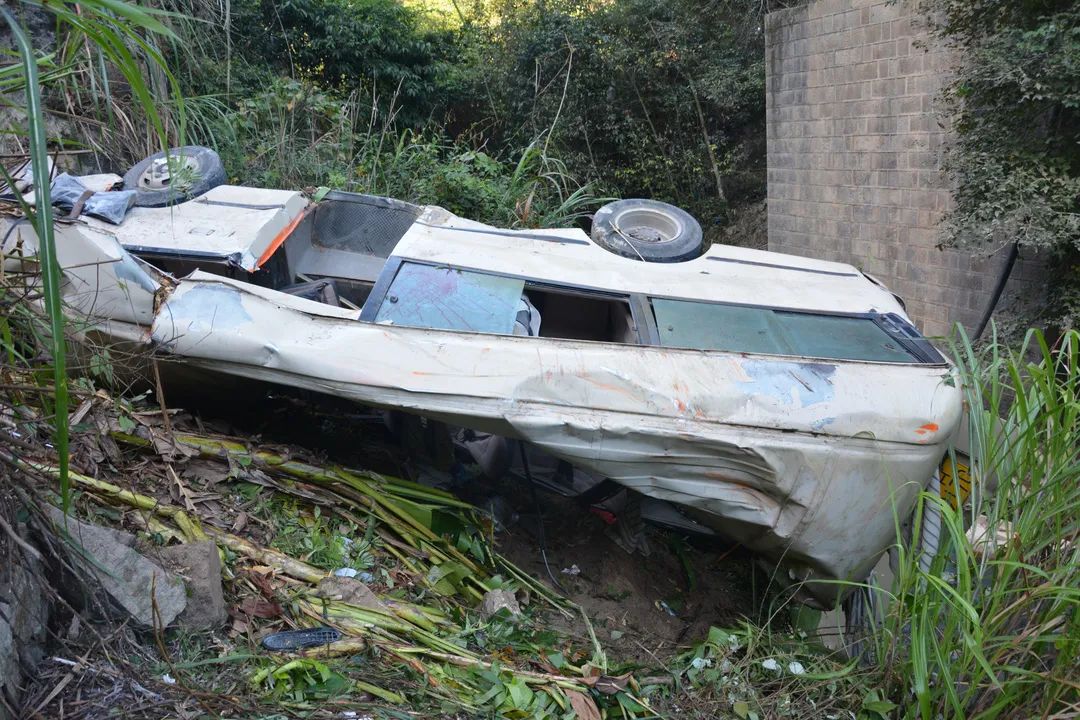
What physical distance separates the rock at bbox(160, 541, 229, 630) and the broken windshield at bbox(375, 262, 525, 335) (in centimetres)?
111

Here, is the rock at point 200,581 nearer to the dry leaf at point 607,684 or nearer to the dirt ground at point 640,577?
the dry leaf at point 607,684

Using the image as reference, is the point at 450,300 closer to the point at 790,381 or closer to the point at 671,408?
the point at 671,408

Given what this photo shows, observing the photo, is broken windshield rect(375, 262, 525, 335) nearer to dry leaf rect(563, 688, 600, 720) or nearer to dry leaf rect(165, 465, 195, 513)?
dry leaf rect(165, 465, 195, 513)

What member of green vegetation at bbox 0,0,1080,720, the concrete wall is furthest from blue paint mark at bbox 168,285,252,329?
the concrete wall

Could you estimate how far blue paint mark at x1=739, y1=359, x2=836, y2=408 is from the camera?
3.24 meters

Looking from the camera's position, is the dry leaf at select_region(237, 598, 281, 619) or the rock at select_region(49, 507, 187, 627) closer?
the rock at select_region(49, 507, 187, 627)

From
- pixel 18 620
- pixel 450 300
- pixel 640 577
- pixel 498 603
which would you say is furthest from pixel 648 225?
pixel 18 620

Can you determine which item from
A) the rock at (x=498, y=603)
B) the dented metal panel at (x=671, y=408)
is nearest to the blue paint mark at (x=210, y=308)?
the dented metal panel at (x=671, y=408)

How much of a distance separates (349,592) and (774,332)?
1953mm

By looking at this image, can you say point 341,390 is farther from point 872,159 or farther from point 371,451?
point 872,159

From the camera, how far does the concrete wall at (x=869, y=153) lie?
22.4 feet

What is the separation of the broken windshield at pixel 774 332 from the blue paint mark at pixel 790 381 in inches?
4.7

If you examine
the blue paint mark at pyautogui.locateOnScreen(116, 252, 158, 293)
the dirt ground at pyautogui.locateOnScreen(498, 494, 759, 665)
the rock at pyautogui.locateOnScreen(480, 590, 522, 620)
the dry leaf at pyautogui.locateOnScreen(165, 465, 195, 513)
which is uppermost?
the blue paint mark at pyautogui.locateOnScreen(116, 252, 158, 293)

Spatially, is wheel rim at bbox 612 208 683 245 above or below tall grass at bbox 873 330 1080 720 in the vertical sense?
above
